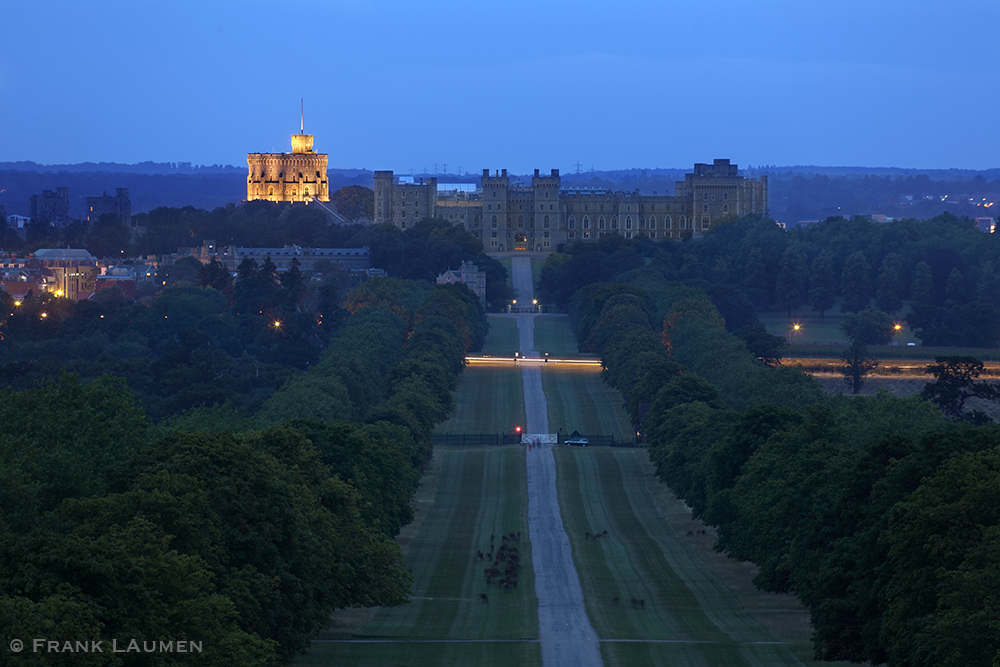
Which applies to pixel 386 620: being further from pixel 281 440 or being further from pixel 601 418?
pixel 601 418

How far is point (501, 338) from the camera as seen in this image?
136 m

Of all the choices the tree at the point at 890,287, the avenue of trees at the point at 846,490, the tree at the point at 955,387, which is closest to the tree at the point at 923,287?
the tree at the point at 890,287

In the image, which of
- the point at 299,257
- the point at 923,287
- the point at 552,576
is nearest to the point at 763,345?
the point at 923,287

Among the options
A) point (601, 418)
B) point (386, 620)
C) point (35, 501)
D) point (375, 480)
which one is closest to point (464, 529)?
point (375, 480)

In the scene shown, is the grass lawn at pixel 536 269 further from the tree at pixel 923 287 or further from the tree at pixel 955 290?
the tree at pixel 955 290

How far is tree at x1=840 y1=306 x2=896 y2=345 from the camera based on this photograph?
128625 mm

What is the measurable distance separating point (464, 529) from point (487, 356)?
61253 mm

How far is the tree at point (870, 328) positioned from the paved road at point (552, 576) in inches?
1728

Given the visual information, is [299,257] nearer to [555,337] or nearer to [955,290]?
[555,337]

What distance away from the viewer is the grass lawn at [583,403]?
90.2 meters

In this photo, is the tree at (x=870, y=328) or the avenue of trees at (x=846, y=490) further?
the tree at (x=870, y=328)

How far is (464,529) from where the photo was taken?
199 ft

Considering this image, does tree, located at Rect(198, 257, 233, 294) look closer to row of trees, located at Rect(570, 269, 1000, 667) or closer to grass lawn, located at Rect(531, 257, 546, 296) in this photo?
grass lawn, located at Rect(531, 257, 546, 296)

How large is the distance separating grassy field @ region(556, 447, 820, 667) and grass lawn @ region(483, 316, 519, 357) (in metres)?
50.7
